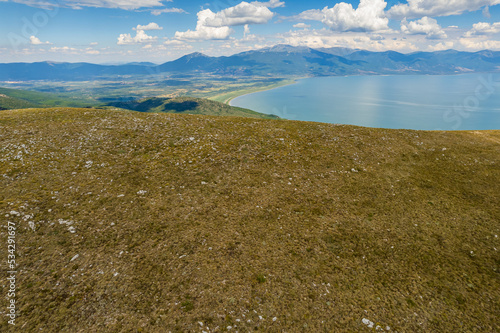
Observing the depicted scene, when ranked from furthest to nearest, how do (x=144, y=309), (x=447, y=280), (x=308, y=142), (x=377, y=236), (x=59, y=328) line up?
(x=308, y=142) → (x=377, y=236) → (x=447, y=280) → (x=144, y=309) → (x=59, y=328)

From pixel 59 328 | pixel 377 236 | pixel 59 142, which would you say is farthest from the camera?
pixel 59 142

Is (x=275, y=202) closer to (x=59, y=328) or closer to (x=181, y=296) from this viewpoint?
(x=181, y=296)

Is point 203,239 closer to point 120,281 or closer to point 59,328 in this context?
point 120,281

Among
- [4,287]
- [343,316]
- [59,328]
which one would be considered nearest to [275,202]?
[343,316]

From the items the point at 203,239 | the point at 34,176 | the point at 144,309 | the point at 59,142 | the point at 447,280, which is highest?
the point at 59,142

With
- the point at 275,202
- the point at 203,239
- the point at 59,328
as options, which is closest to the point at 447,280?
the point at 275,202

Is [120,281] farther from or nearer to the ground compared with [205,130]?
nearer to the ground

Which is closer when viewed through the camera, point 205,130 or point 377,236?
point 377,236
